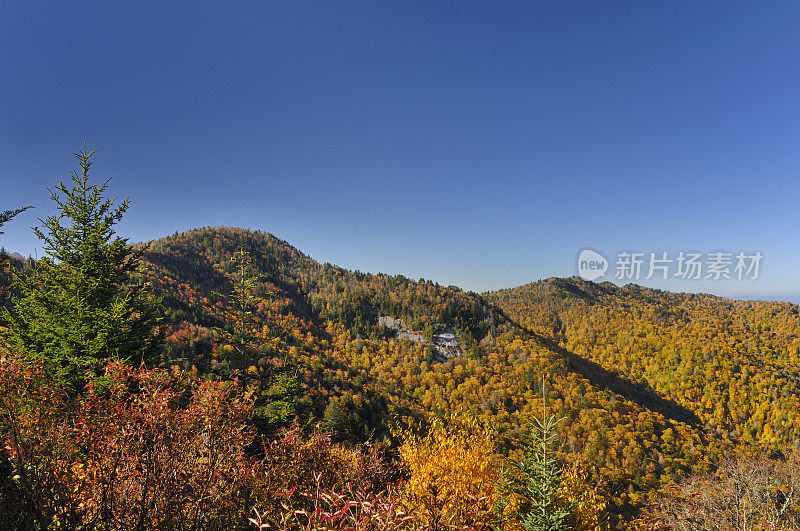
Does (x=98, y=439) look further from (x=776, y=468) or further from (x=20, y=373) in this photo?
(x=776, y=468)

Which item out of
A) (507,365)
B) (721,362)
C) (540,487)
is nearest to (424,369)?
(507,365)

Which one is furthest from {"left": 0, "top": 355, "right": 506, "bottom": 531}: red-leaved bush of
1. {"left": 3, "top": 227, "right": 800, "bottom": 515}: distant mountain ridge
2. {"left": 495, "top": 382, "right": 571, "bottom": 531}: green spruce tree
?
{"left": 3, "top": 227, "right": 800, "bottom": 515}: distant mountain ridge

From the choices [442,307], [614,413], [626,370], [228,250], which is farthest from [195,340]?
[626,370]

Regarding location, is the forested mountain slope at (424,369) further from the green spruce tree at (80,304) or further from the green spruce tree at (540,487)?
the green spruce tree at (540,487)

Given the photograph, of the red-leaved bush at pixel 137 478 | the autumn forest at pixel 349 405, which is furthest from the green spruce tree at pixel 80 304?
the red-leaved bush at pixel 137 478

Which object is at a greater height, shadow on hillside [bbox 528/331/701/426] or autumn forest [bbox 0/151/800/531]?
autumn forest [bbox 0/151/800/531]

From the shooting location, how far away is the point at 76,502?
456 centimetres

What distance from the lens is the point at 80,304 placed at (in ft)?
42.9

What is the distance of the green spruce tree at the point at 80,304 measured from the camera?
12.9 m

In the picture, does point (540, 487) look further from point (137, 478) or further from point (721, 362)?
point (721, 362)

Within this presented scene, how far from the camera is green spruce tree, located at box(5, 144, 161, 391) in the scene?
12.9m

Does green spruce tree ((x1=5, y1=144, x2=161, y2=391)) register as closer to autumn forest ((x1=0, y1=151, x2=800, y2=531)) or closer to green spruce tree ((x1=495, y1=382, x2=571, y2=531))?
autumn forest ((x1=0, y1=151, x2=800, y2=531))

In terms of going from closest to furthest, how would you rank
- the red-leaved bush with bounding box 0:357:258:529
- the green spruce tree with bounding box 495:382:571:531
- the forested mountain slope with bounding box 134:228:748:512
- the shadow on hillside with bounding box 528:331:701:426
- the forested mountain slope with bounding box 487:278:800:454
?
the red-leaved bush with bounding box 0:357:258:529 < the green spruce tree with bounding box 495:382:571:531 < the forested mountain slope with bounding box 134:228:748:512 < the forested mountain slope with bounding box 487:278:800:454 < the shadow on hillside with bounding box 528:331:701:426

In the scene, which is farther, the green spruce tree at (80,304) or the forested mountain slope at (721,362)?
the forested mountain slope at (721,362)
